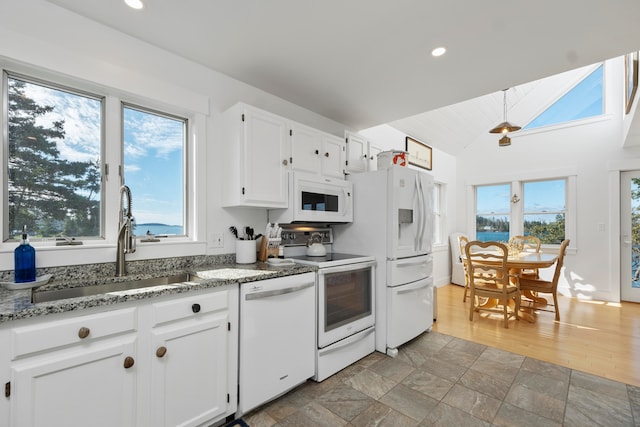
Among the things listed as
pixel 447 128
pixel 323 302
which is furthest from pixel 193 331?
pixel 447 128

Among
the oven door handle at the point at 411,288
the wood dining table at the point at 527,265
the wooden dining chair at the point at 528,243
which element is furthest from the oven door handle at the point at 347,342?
the wooden dining chair at the point at 528,243

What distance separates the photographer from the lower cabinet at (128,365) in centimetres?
114

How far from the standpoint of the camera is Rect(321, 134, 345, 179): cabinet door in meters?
2.85

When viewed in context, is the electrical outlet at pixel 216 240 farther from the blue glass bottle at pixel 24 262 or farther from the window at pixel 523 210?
the window at pixel 523 210

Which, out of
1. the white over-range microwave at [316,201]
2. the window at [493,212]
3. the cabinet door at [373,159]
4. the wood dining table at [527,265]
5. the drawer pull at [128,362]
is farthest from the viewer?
the window at [493,212]

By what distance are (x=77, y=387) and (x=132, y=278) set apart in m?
0.63

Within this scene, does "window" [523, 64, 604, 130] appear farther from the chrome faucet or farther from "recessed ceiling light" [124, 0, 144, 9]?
the chrome faucet

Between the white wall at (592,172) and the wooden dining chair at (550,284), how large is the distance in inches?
60.5

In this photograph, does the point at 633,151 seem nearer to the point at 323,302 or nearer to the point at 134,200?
the point at 323,302

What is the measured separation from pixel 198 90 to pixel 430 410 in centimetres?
290

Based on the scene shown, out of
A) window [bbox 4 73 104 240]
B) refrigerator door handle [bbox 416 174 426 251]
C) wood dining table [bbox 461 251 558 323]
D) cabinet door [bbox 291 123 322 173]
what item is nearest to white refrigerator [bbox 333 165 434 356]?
refrigerator door handle [bbox 416 174 426 251]

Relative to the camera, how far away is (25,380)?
1.12m

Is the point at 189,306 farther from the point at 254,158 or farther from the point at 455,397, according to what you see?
the point at 455,397

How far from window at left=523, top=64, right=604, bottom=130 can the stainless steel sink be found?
6.25 m
